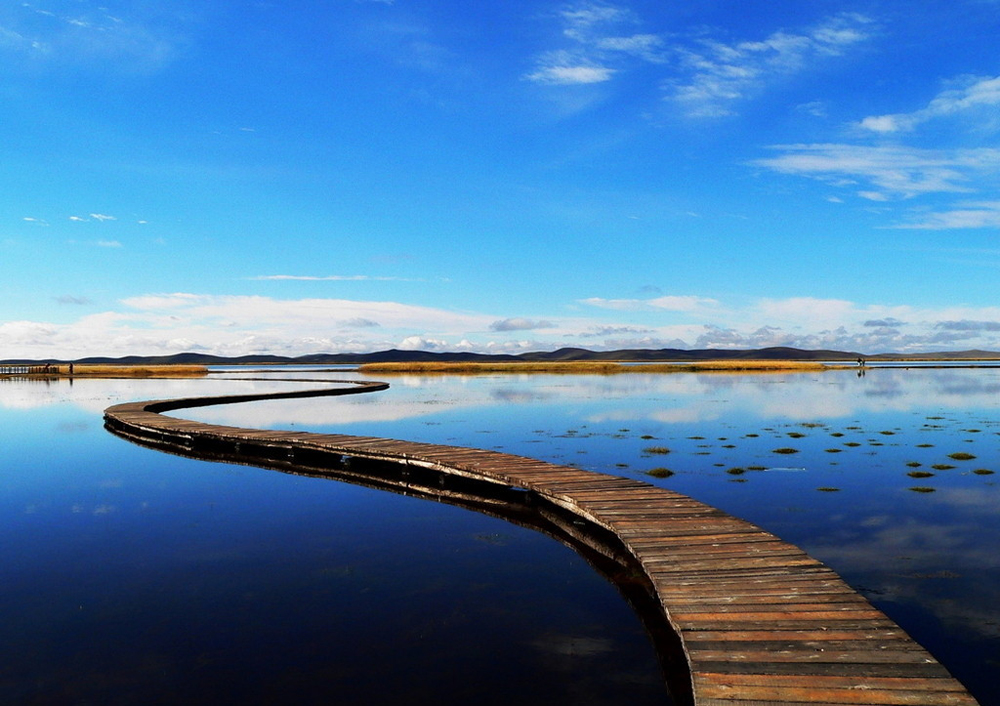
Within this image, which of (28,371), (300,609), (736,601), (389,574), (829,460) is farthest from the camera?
(28,371)

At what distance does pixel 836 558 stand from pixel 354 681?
25.4 feet

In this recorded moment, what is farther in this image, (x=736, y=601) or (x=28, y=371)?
(x=28, y=371)

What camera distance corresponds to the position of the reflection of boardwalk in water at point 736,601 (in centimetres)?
537

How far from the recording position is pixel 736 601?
281 inches

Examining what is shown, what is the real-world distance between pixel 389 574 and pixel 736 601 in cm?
515

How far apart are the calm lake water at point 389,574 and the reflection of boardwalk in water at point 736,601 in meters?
0.86

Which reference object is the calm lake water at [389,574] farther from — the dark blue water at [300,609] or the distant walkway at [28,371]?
the distant walkway at [28,371]

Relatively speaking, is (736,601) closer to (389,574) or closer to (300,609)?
(389,574)

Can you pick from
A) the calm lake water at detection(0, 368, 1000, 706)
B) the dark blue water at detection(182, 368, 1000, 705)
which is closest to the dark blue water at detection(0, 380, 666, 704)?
the calm lake water at detection(0, 368, 1000, 706)

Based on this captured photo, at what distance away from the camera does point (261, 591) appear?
928cm

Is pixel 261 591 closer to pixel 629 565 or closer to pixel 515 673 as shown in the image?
pixel 515 673

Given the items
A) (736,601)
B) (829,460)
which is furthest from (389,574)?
(829,460)

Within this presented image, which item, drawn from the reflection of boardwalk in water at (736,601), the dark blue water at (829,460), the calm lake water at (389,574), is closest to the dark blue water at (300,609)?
the calm lake water at (389,574)

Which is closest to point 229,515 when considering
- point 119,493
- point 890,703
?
point 119,493
